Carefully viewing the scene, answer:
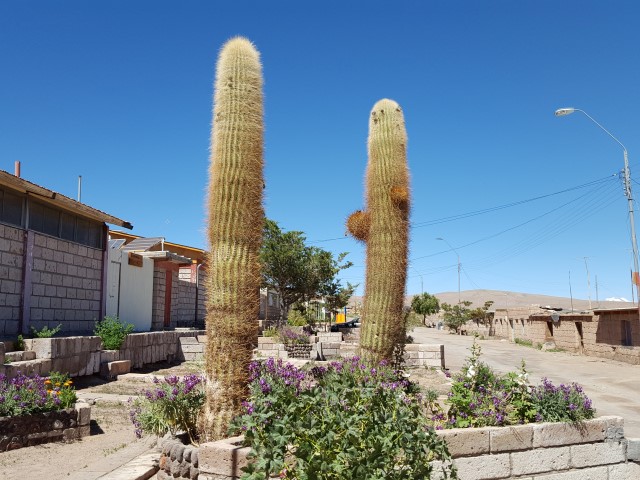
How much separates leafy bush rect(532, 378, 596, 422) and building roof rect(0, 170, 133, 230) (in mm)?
9719

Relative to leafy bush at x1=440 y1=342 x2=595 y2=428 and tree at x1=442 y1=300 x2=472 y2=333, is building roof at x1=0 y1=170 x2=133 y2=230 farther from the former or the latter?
tree at x1=442 y1=300 x2=472 y2=333

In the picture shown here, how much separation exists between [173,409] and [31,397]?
2.63 m

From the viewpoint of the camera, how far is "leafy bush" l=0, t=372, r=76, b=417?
681 cm

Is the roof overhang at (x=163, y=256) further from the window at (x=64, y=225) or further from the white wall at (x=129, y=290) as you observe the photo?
the window at (x=64, y=225)

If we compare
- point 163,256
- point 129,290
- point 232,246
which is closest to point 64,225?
point 129,290

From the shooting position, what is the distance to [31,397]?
7074 millimetres

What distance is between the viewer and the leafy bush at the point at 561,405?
5906 mm

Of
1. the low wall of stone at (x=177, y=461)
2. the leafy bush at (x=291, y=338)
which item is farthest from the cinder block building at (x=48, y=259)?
the low wall of stone at (x=177, y=461)

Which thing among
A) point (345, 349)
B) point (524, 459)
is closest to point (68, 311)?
point (345, 349)

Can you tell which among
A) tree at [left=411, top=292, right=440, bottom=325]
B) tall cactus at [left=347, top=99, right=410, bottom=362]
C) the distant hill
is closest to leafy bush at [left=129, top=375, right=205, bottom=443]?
tall cactus at [left=347, top=99, right=410, bottom=362]

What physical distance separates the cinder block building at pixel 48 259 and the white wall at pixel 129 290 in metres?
1.15

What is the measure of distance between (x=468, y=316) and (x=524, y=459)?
1974 inches

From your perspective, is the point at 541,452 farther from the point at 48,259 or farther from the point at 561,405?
the point at 48,259

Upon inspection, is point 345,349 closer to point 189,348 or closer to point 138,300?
point 189,348
